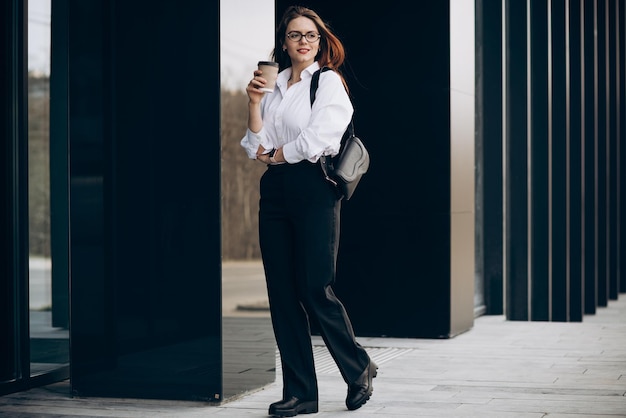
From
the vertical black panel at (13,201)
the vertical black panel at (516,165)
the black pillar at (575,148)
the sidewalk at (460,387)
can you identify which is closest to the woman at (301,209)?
the sidewalk at (460,387)

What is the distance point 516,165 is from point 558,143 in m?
0.42

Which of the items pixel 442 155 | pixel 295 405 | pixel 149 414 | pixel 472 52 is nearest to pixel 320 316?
pixel 295 405

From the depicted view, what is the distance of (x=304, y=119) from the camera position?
17.6 ft

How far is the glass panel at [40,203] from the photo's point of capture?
6.52 metres

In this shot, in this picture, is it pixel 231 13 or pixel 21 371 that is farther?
pixel 21 371

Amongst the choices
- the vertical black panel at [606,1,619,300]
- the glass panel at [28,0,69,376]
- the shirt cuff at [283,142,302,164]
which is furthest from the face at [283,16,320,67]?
the vertical black panel at [606,1,619,300]

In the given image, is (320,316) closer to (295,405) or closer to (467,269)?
(295,405)

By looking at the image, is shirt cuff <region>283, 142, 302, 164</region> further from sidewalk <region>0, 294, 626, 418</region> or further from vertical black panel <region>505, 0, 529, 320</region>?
vertical black panel <region>505, 0, 529, 320</region>

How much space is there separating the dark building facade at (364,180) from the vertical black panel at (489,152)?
0.05ft

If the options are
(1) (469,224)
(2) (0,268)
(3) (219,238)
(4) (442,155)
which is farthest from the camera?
(1) (469,224)

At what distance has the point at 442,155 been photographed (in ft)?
28.8

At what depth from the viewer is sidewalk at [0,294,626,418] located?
18.4ft

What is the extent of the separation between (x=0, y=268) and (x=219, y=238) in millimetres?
1304

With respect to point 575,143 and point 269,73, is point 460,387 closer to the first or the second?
point 269,73
